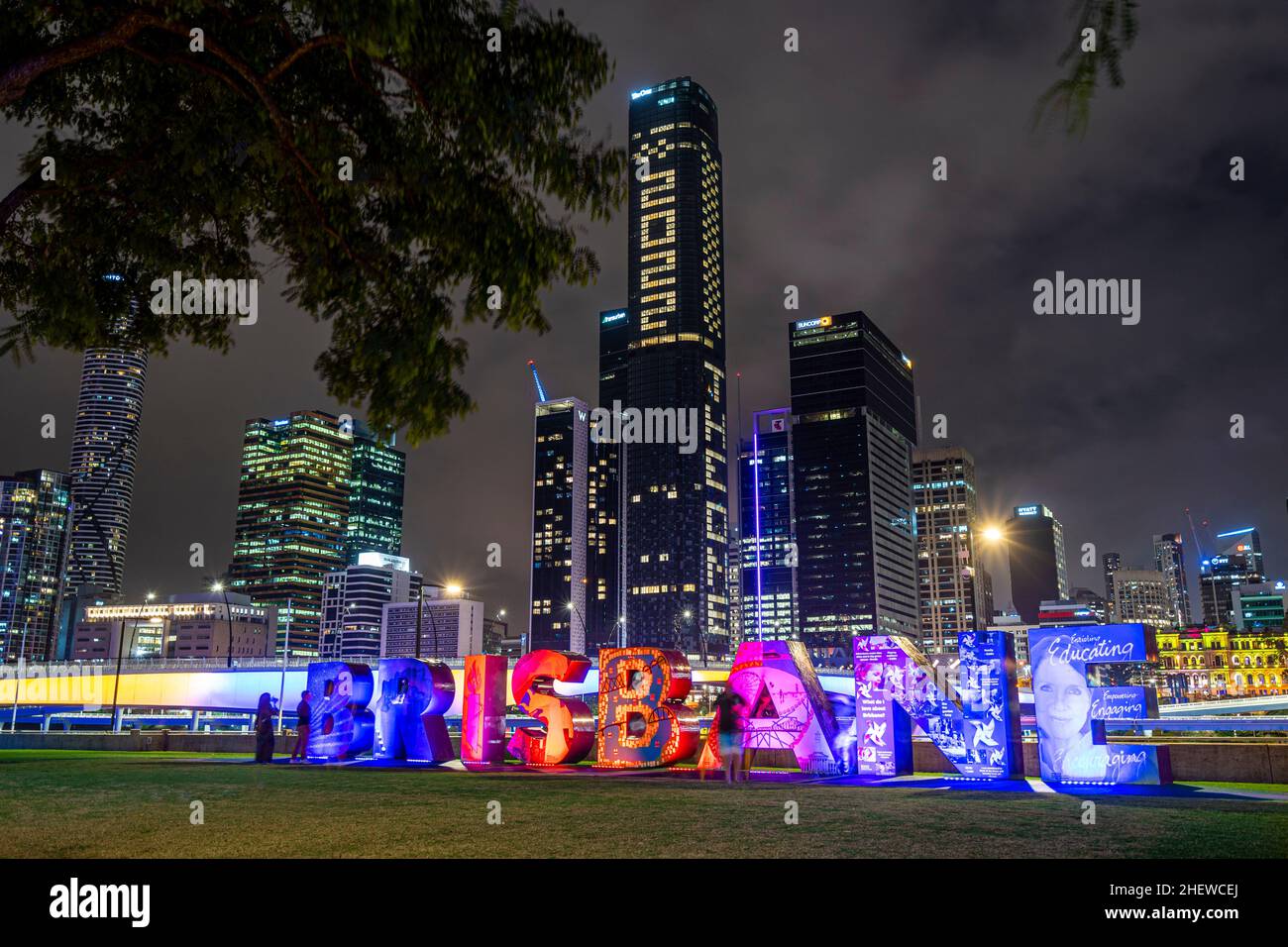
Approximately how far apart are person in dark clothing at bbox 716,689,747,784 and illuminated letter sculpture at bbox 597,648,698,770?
198 inches

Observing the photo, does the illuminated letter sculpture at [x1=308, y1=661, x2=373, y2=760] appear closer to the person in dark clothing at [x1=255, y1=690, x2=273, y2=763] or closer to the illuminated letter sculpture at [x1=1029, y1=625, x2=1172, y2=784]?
the person in dark clothing at [x1=255, y1=690, x2=273, y2=763]

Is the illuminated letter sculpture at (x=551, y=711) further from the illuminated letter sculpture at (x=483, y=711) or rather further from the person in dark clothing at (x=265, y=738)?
the person in dark clothing at (x=265, y=738)

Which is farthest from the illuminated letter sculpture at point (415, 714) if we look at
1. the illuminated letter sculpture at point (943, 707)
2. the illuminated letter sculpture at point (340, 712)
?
the illuminated letter sculpture at point (943, 707)

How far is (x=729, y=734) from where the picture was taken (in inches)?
883

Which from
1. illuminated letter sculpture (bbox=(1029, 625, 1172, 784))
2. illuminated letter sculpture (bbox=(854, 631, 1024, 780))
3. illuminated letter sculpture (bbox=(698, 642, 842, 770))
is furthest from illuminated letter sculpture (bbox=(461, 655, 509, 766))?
illuminated letter sculpture (bbox=(1029, 625, 1172, 784))

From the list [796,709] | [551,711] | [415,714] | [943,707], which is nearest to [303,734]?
[415,714]

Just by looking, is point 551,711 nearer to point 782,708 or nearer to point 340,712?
point 340,712

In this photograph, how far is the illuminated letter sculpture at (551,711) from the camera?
94.8ft

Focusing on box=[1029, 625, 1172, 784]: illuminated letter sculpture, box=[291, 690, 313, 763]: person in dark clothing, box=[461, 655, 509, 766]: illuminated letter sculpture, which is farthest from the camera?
box=[291, 690, 313, 763]: person in dark clothing

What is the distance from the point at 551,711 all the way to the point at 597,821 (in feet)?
52.3

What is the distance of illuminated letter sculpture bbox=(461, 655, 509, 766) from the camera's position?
3052 cm

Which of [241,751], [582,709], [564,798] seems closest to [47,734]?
[241,751]

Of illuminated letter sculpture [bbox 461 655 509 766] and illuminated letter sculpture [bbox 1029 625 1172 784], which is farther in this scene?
illuminated letter sculpture [bbox 461 655 509 766]
